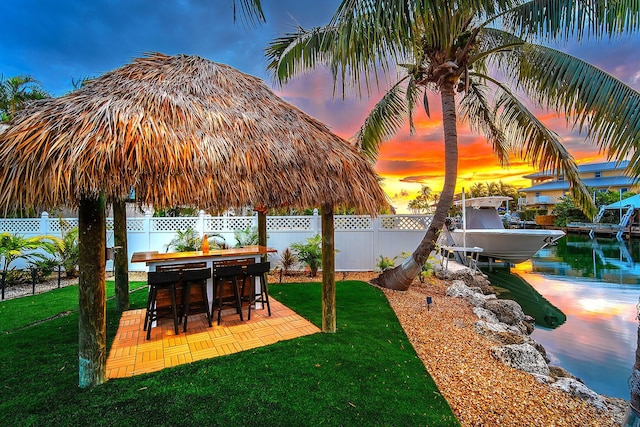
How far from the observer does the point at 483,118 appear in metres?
9.00

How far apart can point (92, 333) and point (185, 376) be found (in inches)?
40.8

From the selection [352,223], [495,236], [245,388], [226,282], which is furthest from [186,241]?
[495,236]

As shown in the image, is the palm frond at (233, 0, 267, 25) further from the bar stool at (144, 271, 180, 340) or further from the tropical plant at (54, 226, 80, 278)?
the tropical plant at (54, 226, 80, 278)

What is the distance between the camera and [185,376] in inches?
127

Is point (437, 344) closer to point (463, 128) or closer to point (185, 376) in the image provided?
point (185, 376)

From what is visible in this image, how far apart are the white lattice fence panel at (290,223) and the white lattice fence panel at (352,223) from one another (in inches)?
36.4

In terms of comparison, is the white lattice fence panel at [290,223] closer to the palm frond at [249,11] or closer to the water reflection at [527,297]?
the water reflection at [527,297]

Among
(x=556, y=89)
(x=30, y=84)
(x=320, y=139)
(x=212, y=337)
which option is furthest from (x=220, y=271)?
(x=30, y=84)

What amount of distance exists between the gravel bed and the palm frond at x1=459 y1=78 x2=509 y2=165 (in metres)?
5.96

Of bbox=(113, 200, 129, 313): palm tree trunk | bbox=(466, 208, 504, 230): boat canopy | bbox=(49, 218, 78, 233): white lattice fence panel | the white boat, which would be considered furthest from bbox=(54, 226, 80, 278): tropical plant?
bbox=(466, 208, 504, 230): boat canopy

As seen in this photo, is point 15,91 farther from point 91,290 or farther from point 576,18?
point 576,18

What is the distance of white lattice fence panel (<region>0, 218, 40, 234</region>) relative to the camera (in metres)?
9.55

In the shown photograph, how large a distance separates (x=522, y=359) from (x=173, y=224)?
9.63 meters

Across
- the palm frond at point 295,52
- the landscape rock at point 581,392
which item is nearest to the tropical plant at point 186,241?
the palm frond at point 295,52
